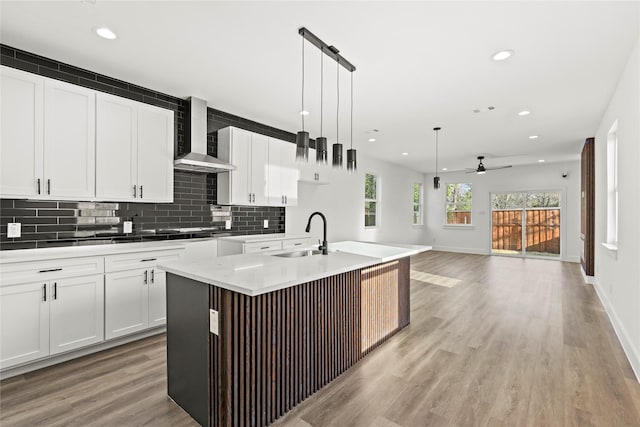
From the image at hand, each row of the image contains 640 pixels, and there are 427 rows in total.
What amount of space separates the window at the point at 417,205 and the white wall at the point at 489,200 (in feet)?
1.26

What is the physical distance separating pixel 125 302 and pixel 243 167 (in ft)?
7.06

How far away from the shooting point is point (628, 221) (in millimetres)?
2951

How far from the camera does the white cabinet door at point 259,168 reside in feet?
14.8

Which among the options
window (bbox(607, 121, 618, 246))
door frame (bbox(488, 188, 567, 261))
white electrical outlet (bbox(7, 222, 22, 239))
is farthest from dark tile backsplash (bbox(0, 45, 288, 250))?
door frame (bbox(488, 188, 567, 261))

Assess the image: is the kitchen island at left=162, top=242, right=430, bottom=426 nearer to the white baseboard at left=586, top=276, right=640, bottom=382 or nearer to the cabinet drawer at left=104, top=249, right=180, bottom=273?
the cabinet drawer at left=104, top=249, right=180, bottom=273

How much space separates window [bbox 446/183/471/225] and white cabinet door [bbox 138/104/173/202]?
922 cm

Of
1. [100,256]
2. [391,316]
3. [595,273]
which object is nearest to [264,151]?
[100,256]

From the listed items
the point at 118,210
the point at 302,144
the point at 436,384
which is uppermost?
the point at 302,144

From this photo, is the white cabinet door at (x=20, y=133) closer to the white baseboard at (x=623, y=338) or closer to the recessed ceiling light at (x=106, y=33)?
the recessed ceiling light at (x=106, y=33)

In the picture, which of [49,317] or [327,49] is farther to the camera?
[327,49]

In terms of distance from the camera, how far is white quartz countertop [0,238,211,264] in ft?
8.07

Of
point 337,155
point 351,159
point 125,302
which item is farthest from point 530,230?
point 125,302

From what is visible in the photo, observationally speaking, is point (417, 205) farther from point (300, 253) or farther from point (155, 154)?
point (155, 154)

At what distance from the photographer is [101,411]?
81.6 inches
